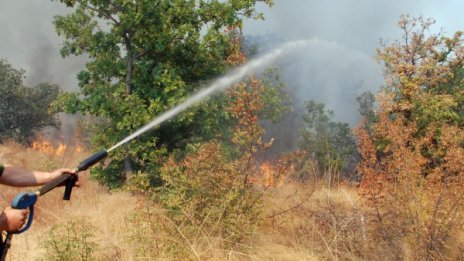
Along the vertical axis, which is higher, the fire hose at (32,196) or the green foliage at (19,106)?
the green foliage at (19,106)

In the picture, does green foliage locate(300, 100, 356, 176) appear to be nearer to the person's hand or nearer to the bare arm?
the bare arm

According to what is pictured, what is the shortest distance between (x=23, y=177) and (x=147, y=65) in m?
11.0

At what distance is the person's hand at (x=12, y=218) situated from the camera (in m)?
2.99

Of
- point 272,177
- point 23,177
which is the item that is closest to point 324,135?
point 272,177

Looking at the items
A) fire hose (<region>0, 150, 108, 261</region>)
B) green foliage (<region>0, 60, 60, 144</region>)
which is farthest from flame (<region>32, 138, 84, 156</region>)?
fire hose (<region>0, 150, 108, 261</region>)

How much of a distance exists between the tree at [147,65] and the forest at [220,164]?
45 mm

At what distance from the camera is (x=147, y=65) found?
46.6ft

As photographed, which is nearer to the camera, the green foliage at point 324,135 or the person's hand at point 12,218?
the person's hand at point 12,218

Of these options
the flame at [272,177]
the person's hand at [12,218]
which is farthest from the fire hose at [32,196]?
the flame at [272,177]

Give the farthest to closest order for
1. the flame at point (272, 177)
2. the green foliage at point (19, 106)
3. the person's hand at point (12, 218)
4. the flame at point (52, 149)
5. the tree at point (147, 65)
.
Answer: the green foliage at point (19, 106) → the flame at point (52, 149) → the tree at point (147, 65) → the flame at point (272, 177) → the person's hand at point (12, 218)

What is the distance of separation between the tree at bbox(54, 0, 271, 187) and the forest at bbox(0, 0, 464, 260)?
0.05 meters

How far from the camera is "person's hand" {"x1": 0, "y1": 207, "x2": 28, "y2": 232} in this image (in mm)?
2994

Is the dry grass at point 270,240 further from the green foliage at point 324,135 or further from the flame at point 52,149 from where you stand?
the green foliage at point 324,135

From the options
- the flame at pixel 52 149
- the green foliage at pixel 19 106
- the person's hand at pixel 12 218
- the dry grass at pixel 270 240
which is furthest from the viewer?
the green foliage at pixel 19 106
